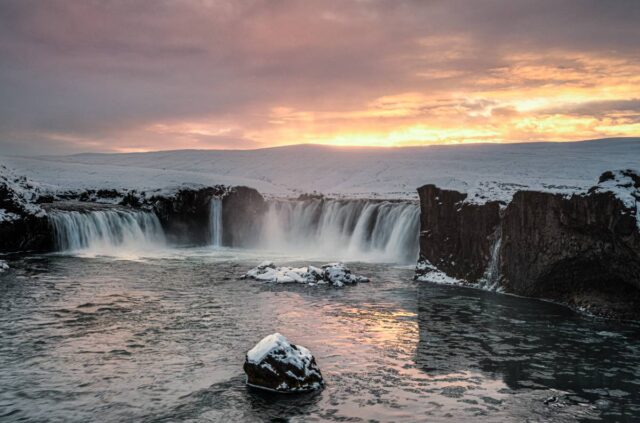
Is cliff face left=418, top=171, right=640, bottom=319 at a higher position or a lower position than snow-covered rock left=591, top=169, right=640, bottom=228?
lower

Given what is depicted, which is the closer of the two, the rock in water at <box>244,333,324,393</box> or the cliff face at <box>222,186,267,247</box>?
the rock in water at <box>244,333,324,393</box>

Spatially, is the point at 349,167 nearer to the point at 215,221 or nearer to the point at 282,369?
the point at 215,221

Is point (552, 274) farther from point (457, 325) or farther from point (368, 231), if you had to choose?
point (368, 231)

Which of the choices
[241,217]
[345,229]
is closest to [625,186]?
[345,229]

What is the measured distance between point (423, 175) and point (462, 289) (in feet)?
263

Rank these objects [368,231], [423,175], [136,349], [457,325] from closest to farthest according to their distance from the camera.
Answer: [136,349]
[457,325]
[368,231]
[423,175]

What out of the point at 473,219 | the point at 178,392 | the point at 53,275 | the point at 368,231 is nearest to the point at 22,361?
the point at 178,392

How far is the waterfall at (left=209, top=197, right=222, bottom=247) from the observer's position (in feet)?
186

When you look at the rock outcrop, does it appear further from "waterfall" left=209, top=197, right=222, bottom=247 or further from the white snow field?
the white snow field

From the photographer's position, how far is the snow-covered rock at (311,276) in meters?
29.8

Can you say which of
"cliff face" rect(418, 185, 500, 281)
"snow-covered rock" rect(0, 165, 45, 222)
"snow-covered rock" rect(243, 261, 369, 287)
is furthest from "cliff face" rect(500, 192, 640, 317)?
"snow-covered rock" rect(0, 165, 45, 222)

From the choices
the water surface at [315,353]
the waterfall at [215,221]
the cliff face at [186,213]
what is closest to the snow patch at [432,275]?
the water surface at [315,353]

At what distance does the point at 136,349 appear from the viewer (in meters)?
16.7

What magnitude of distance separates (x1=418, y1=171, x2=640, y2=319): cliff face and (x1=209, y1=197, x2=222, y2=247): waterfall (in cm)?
2815
